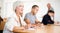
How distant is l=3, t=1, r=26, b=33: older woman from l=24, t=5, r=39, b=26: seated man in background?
7 cm

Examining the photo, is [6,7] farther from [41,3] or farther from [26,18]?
[41,3]

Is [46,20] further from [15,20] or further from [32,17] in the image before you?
[15,20]

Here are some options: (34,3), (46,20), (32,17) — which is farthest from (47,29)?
(34,3)

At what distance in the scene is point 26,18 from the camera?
Answer: 4.08ft

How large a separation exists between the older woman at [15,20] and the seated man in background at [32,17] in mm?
69

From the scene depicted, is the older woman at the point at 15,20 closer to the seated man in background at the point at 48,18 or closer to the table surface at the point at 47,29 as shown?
the table surface at the point at 47,29

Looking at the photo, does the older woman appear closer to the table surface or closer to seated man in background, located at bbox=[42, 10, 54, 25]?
the table surface

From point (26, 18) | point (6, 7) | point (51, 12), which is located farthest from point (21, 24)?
point (51, 12)

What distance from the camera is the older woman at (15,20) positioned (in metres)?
1.20

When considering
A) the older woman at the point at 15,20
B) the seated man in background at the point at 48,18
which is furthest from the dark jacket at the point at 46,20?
the older woman at the point at 15,20

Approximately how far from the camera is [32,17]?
1.26m

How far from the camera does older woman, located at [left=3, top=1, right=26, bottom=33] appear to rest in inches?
47.1

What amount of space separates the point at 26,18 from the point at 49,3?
0.31 m

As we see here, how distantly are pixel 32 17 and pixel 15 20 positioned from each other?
0.62 ft
